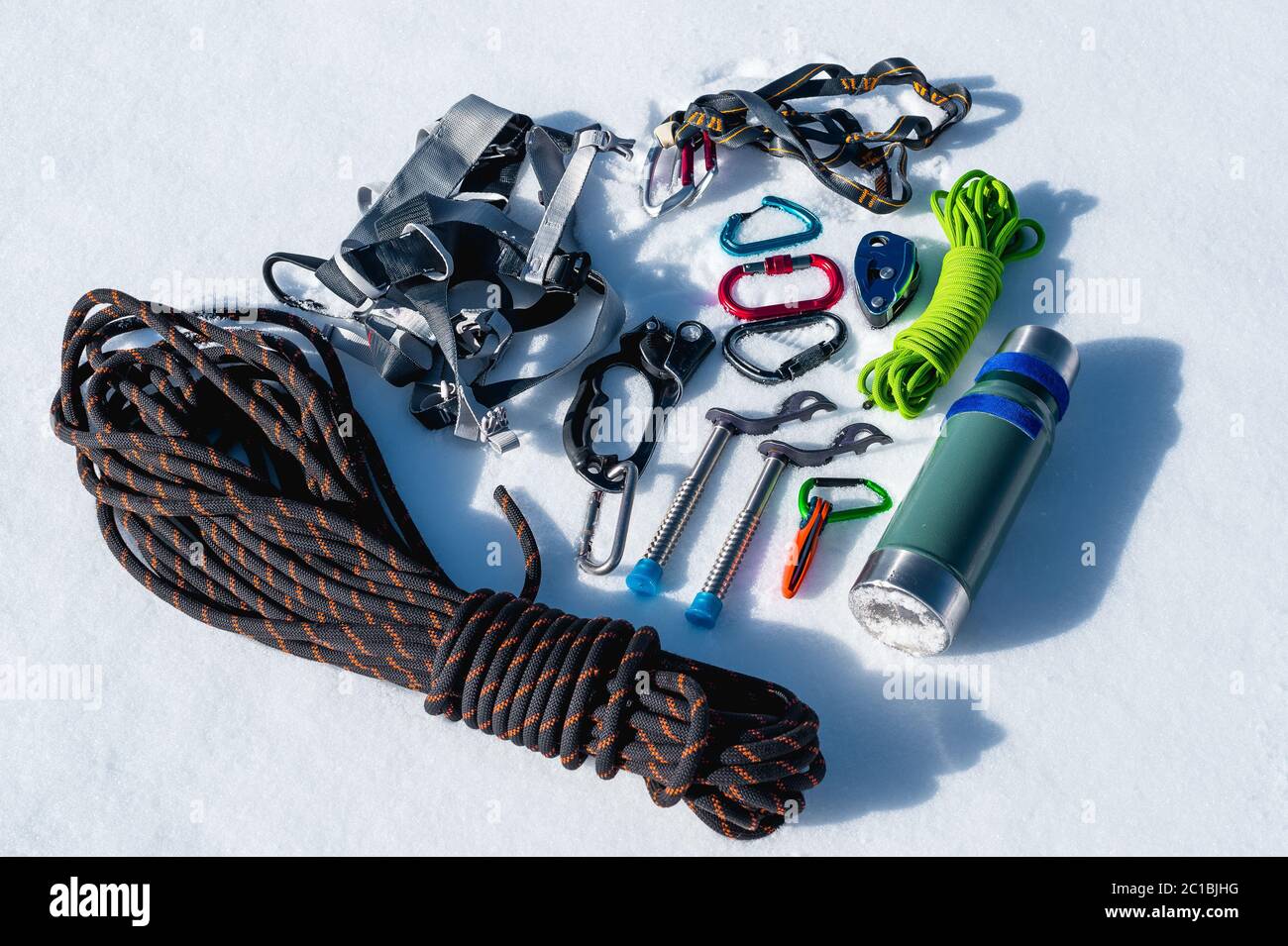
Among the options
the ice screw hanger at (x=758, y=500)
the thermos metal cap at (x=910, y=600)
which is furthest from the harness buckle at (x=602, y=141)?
the thermos metal cap at (x=910, y=600)

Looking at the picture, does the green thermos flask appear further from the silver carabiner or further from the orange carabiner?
the silver carabiner

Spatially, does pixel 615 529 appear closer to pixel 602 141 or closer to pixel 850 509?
pixel 850 509

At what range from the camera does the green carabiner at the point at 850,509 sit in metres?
2.46

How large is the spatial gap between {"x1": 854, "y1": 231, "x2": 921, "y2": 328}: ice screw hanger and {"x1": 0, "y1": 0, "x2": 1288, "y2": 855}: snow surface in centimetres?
7

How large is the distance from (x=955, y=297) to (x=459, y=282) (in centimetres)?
105

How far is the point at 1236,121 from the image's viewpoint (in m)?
2.98

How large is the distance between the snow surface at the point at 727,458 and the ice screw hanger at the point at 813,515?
0.12 ft

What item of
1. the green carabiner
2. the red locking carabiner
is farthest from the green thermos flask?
the red locking carabiner

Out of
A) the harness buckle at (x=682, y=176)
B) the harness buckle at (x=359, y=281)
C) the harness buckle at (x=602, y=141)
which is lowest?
the harness buckle at (x=359, y=281)

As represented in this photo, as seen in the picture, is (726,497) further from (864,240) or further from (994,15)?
(994,15)

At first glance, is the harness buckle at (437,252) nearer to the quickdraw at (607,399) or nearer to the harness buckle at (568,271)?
the harness buckle at (568,271)

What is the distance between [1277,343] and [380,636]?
1.95m

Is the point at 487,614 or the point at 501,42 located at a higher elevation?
the point at 501,42

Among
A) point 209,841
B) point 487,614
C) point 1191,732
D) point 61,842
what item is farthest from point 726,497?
point 61,842
